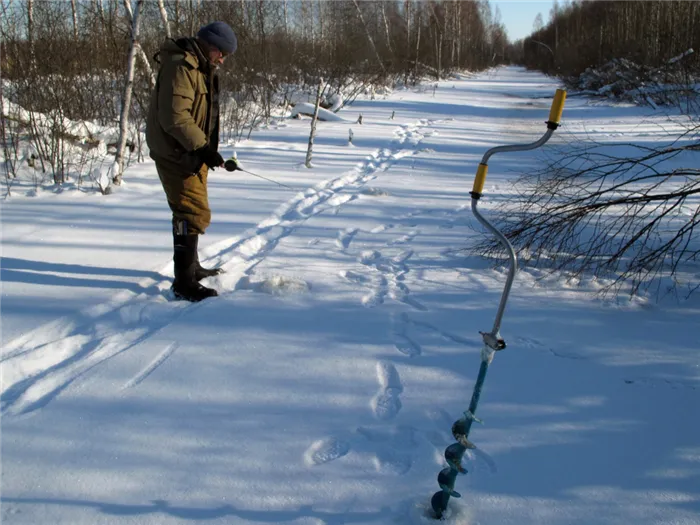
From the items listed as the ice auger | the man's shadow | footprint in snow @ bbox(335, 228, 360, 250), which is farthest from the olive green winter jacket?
the ice auger

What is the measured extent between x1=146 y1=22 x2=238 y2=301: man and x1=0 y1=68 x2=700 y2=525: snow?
41cm

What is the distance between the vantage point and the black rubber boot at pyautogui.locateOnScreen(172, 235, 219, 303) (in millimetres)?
3688

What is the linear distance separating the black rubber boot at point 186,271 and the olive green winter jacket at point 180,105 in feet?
1.59

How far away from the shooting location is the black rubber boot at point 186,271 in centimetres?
369

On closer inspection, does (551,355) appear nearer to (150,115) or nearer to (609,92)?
(150,115)

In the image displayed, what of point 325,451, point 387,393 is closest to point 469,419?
point 325,451

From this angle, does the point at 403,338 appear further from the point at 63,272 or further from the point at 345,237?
Result: the point at 63,272

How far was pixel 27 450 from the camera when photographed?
2.22m

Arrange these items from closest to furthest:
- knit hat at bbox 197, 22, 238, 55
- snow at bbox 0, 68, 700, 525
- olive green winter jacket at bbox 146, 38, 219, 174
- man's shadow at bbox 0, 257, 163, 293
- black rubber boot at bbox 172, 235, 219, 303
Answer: snow at bbox 0, 68, 700, 525 < olive green winter jacket at bbox 146, 38, 219, 174 < knit hat at bbox 197, 22, 238, 55 < black rubber boot at bbox 172, 235, 219, 303 < man's shadow at bbox 0, 257, 163, 293

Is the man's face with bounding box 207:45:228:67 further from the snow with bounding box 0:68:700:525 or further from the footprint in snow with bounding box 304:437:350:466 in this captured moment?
the footprint in snow with bounding box 304:437:350:466

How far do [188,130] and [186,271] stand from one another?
964 millimetres

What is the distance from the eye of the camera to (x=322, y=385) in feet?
8.89

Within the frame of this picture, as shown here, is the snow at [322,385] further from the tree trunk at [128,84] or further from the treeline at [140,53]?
the treeline at [140,53]

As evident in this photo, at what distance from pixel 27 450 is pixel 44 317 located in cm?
136
